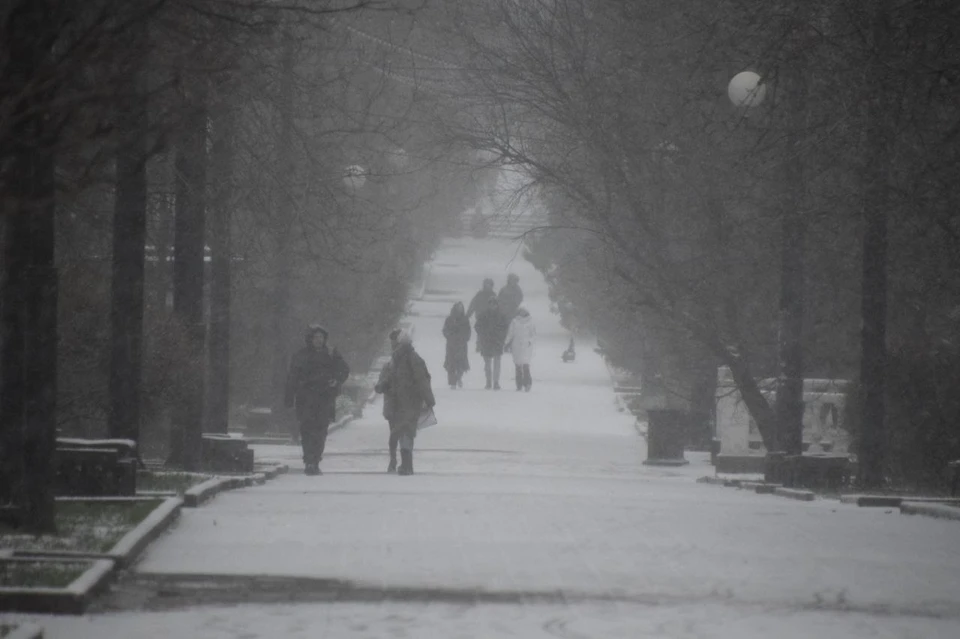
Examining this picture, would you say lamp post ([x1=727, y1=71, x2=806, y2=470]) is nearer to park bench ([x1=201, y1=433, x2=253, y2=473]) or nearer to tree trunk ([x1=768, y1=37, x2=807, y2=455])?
tree trunk ([x1=768, y1=37, x2=807, y2=455])

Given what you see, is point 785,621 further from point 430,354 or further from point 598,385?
point 430,354

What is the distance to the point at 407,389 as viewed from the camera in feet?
74.7

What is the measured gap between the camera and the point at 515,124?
2502 centimetres

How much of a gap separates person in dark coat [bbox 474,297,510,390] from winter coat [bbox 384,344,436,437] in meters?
15.7

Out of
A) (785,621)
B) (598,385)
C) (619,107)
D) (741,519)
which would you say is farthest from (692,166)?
(598,385)

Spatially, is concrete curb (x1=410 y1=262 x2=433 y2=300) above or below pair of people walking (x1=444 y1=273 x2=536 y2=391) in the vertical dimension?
above

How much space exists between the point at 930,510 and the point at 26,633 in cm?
891

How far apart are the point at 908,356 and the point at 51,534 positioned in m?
11.2

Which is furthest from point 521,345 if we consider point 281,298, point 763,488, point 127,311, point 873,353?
point 127,311

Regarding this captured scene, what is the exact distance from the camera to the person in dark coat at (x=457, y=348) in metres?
39.6

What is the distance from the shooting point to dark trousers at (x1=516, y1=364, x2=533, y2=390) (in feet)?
129

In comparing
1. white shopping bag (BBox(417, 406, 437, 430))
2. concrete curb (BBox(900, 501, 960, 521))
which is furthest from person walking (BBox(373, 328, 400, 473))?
concrete curb (BBox(900, 501, 960, 521))

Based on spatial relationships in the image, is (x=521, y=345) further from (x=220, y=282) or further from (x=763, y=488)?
(x=763, y=488)

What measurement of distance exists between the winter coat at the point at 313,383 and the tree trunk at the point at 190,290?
14.1 feet
